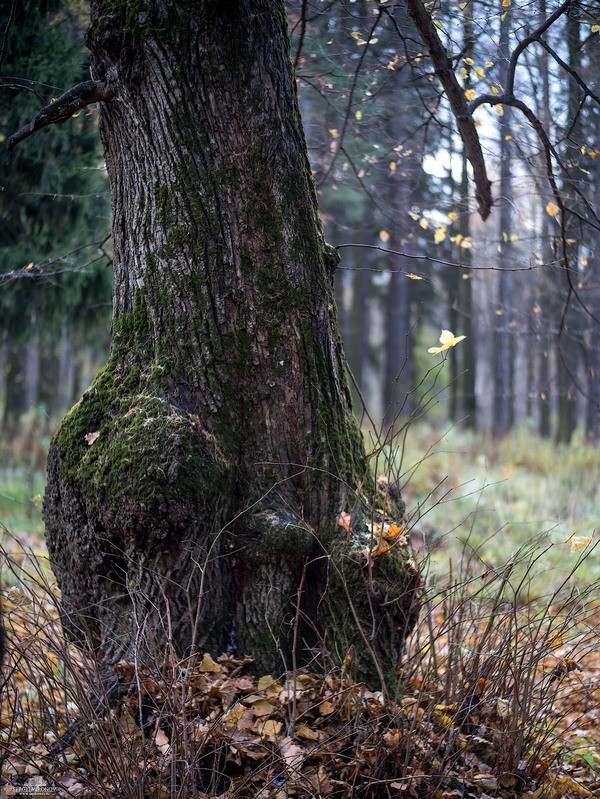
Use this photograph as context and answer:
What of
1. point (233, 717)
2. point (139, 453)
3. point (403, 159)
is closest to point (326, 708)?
point (233, 717)

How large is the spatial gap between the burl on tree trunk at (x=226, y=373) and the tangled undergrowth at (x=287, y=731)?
277 millimetres

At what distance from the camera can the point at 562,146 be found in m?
4.80

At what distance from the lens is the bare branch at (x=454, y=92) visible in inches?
134

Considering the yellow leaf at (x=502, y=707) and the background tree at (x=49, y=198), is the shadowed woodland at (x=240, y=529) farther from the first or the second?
the background tree at (x=49, y=198)

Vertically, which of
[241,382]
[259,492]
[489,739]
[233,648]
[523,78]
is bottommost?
[489,739]

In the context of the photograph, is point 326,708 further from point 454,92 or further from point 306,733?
point 454,92

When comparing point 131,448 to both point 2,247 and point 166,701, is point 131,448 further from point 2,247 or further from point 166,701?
point 2,247

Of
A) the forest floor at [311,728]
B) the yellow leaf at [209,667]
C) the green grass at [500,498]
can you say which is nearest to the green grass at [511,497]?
the green grass at [500,498]

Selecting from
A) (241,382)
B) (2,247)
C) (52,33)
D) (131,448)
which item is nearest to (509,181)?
(241,382)

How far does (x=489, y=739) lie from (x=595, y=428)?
11.0 m

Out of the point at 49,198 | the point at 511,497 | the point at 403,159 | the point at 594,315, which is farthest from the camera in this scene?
the point at 511,497

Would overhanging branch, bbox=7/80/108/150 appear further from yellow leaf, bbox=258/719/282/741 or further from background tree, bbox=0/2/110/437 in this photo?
yellow leaf, bbox=258/719/282/741

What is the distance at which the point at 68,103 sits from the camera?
3.43 m

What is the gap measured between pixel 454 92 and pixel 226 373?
6.64ft
